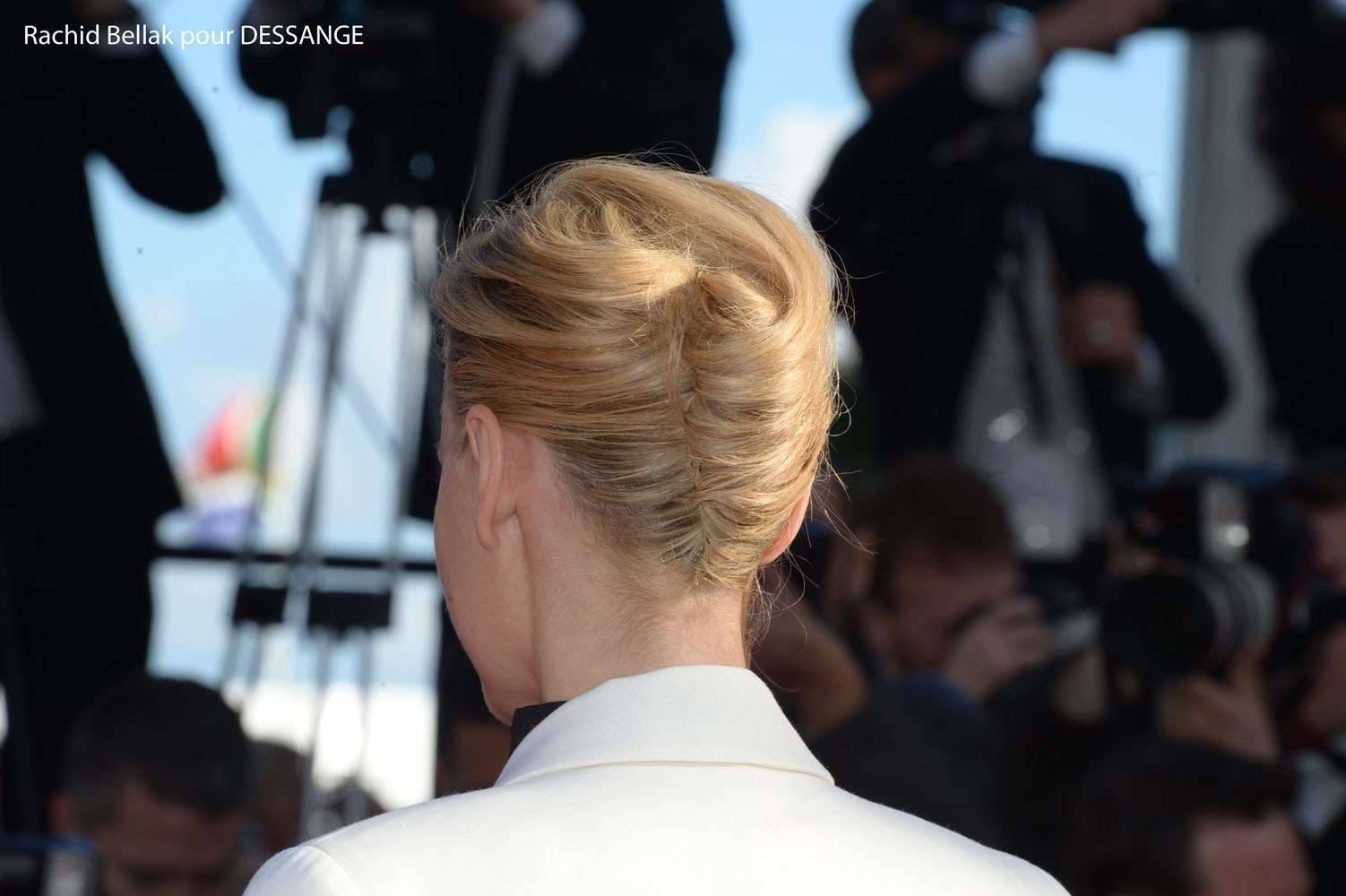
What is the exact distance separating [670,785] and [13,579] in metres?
1.38

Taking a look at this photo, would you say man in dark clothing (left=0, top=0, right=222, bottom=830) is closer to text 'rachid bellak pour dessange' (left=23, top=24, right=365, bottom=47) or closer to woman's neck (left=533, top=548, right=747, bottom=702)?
text 'rachid bellak pour dessange' (left=23, top=24, right=365, bottom=47)

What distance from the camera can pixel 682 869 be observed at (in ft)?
1.92

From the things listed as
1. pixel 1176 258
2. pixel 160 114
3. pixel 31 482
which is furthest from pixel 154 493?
pixel 1176 258

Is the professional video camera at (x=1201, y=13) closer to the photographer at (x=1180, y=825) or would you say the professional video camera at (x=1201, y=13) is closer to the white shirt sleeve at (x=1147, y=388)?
the white shirt sleeve at (x=1147, y=388)

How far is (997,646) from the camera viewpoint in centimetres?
171

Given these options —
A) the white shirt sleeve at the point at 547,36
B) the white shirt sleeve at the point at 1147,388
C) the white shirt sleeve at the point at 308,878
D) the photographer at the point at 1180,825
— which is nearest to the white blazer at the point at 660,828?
the white shirt sleeve at the point at 308,878

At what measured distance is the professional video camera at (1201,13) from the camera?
5.94 feet

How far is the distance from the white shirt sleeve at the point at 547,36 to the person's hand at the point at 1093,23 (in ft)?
1.74

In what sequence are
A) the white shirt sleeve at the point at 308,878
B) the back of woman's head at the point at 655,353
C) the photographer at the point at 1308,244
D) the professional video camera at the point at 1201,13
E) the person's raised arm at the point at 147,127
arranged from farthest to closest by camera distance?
the photographer at the point at 1308,244 < the professional video camera at the point at 1201,13 < the person's raised arm at the point at 147,127 < the back of woman's head at the point at 655,353 < the white shirt sleeve at the point at 308,878

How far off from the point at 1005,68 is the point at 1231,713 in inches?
29.4

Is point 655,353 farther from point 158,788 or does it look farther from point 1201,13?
point 1201,13

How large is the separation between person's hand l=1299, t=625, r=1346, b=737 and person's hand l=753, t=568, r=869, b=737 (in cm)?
49

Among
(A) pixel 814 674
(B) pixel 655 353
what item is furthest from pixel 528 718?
(A) pixel 814 674

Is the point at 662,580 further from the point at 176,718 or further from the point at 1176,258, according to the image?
the point at 1176,258
